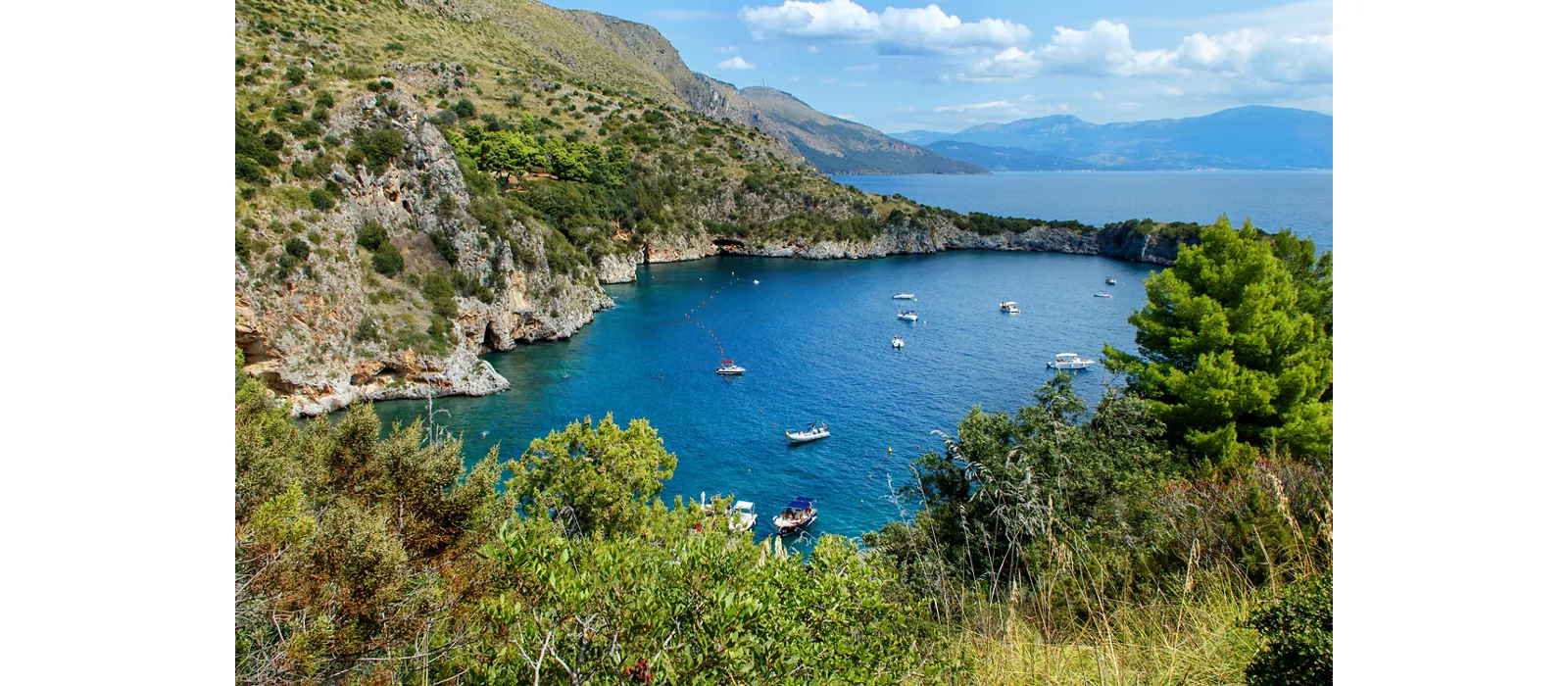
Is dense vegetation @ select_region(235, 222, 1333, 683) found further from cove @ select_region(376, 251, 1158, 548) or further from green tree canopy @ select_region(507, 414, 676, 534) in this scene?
cove @ select_region(376, 251, 1158, 548)

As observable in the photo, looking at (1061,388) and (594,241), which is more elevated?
(594,241)

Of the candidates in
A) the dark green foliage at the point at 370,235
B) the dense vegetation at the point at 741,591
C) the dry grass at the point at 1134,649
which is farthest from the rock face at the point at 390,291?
the dry grass at the point at 1134,649

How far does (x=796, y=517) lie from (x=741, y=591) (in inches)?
655

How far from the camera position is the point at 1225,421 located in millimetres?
14992

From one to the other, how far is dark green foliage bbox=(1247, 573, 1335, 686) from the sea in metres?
4.92

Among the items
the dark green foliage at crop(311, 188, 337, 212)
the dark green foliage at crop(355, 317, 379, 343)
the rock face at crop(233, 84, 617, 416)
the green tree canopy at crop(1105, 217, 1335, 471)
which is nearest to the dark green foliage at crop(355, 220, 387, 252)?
the rock face at crop(233, 84, 617, 416)

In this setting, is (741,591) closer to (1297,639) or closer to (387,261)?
(1297,639)

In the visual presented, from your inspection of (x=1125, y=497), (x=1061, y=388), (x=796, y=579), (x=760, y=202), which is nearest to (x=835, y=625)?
(x=796, y=579)

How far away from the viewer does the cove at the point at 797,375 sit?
79.4 feet

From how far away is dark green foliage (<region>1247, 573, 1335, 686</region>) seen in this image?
3.47 m

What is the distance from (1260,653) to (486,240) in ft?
118

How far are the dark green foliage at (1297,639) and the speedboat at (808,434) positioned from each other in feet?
73.1

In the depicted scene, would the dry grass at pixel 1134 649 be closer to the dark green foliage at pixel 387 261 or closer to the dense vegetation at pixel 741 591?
the dense vegetation at pixel 741 591
